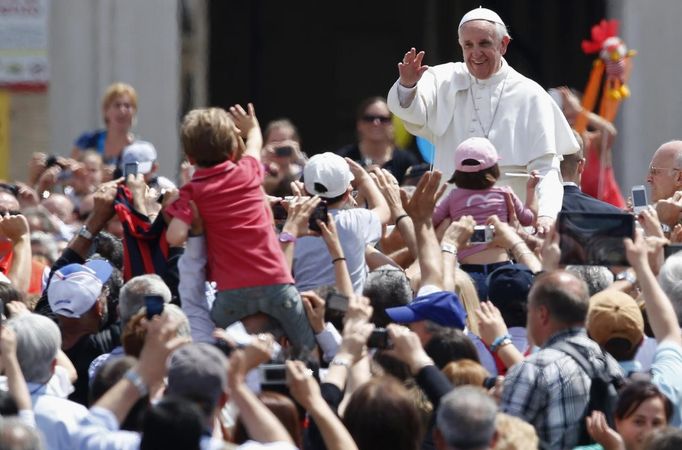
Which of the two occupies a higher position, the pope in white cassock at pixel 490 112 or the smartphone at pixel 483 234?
the pope in white cassock at pixel 490 112

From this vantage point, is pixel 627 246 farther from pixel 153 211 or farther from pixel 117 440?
pixel 153 211

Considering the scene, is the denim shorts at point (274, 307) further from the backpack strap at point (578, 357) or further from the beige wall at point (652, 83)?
the beige wall at point (652, 83)

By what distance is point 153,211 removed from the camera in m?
9.16

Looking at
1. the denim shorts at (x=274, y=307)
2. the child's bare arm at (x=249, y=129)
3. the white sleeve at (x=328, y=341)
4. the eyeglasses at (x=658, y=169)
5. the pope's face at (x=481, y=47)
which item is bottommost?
the white sleeve at (x=328, y=341)

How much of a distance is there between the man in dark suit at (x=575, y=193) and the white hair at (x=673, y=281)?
1.80 meters

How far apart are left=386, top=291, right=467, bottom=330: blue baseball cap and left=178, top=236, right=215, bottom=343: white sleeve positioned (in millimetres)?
961

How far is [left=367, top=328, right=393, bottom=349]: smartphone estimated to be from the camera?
686cm

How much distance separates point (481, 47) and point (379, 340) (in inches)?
107

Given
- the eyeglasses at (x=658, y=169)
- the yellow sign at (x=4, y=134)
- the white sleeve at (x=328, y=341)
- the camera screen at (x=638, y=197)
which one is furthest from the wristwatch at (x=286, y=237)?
the yellow sign at (x=4, y=134)

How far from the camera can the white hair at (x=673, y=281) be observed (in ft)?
24.0

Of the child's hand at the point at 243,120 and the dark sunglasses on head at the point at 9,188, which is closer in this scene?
the child's hand at the point at 243,120

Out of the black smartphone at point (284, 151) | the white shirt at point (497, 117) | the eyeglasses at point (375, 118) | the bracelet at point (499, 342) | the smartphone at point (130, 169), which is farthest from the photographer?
the eyeglasses at point (375, 118)

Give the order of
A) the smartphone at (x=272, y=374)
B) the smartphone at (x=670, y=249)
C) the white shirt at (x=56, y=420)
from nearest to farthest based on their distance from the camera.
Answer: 1. the smartphone at (x=272, y=374)
2. the white shirt at (x=56, y=420)
3. the smartphone at (x=670, y=249)

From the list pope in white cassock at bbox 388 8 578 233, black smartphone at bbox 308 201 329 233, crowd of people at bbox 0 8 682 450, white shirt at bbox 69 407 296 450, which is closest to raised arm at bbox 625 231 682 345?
crowd of people at bbox 0 8 682 450
